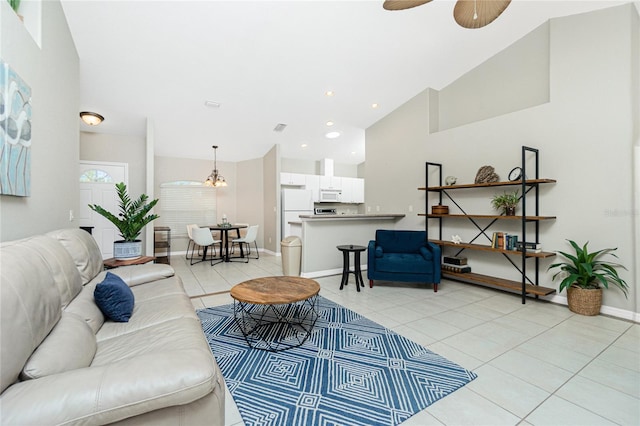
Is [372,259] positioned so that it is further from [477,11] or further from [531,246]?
[477,11]

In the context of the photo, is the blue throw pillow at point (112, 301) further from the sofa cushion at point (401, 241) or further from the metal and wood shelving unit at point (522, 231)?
the metal and wood shelving unit at point (522, 231)

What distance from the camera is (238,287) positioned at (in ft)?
8.57

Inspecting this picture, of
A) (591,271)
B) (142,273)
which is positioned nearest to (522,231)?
(591,271)

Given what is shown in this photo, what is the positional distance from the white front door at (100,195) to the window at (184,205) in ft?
4.50

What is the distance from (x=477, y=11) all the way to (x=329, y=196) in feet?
18.3

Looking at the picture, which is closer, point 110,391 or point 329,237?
point 110,391

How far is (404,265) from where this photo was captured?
388 cm

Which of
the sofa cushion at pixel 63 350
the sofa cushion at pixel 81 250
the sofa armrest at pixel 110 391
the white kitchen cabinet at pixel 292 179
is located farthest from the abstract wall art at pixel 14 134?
the white kitchen cabinet at pixel 292 179

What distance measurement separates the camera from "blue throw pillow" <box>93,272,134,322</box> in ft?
6.08

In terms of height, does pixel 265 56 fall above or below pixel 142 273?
above

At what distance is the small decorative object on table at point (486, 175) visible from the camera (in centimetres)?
398

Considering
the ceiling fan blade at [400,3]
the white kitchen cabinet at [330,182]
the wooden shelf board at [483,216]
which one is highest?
the ceiling fan blade at [400,3]

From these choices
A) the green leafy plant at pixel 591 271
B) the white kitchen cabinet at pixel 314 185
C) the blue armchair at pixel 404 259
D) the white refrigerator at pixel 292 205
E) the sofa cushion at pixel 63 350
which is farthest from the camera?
the white kitchen cabinet at pixel 314 185

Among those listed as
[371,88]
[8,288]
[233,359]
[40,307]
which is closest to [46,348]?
[40,307]
